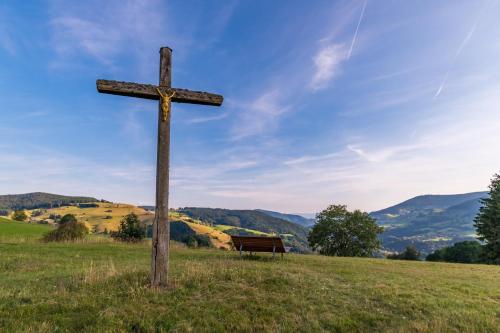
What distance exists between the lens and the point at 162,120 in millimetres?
7641

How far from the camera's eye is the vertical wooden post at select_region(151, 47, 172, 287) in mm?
6926

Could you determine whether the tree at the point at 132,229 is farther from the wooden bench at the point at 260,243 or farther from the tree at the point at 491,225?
the tree at the point at 491,225

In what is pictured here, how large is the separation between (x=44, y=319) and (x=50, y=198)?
187 m

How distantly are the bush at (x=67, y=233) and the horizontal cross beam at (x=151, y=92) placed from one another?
18.7m

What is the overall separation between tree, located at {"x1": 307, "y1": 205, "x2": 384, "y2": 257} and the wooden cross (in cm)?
3800

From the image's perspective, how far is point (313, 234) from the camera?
4297 centimetres

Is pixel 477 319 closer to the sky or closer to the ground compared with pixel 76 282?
closer to the ground

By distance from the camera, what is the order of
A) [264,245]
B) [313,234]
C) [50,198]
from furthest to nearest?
[50,198] < [313,234] < [264,245]

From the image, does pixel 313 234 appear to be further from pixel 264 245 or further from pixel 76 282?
pixel 76 282

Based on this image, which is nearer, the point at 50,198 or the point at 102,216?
the point at 102,216

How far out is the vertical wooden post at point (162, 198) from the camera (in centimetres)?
693

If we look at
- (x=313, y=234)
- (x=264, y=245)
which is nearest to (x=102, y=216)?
(x=313, y=234)

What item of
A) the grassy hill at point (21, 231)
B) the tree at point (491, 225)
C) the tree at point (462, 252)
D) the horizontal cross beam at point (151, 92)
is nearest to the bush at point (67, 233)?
the grassy hill at point (21, 231)

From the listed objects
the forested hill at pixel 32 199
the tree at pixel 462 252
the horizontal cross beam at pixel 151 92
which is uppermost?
the forested hill at pixel 32 199
